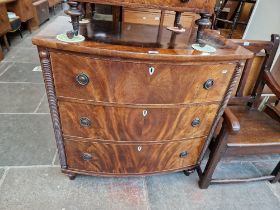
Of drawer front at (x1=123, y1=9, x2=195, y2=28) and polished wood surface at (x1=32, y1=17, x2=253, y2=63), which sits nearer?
polished wood surface at (x1=32, y1=17, x2=253, y2=63)

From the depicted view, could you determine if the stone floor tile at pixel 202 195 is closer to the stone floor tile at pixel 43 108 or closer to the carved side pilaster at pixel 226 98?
the carved side pilaster at pixel 226 98

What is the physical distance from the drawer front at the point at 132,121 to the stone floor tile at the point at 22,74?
1739 mm

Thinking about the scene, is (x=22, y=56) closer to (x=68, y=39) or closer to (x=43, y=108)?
(x=43, y=108)

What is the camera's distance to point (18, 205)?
1317 mm

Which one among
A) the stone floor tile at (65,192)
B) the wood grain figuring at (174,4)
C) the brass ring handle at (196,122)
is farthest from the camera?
the stone floor tile at (65,192)

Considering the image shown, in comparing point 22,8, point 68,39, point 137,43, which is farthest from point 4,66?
point 137,43

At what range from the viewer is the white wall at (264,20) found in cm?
215

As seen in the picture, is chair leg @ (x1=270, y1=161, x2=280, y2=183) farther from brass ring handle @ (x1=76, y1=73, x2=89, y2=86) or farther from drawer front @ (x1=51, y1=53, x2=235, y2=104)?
brass ring handle @ (x1=76, y1=73, x2=89, y2=86)

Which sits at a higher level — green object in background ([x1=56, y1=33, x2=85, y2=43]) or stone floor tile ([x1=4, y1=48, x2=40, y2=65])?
green object in background ([x1=56, y1=33, x2=85, y2=43])

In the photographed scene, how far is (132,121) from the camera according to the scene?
1.16m

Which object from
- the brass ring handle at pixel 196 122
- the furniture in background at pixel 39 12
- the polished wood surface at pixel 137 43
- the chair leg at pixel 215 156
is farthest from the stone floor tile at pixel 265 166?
the furniture in background at pixel 39 12

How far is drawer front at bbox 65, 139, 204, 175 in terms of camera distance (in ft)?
4.21

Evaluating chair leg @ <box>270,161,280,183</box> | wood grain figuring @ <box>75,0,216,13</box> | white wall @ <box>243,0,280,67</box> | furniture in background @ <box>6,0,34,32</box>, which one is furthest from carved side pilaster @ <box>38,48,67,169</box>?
furniture in background @ <box>6,0,34,32</box>

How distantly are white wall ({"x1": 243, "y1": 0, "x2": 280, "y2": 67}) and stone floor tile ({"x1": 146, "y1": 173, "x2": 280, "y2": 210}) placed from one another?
1.57m
